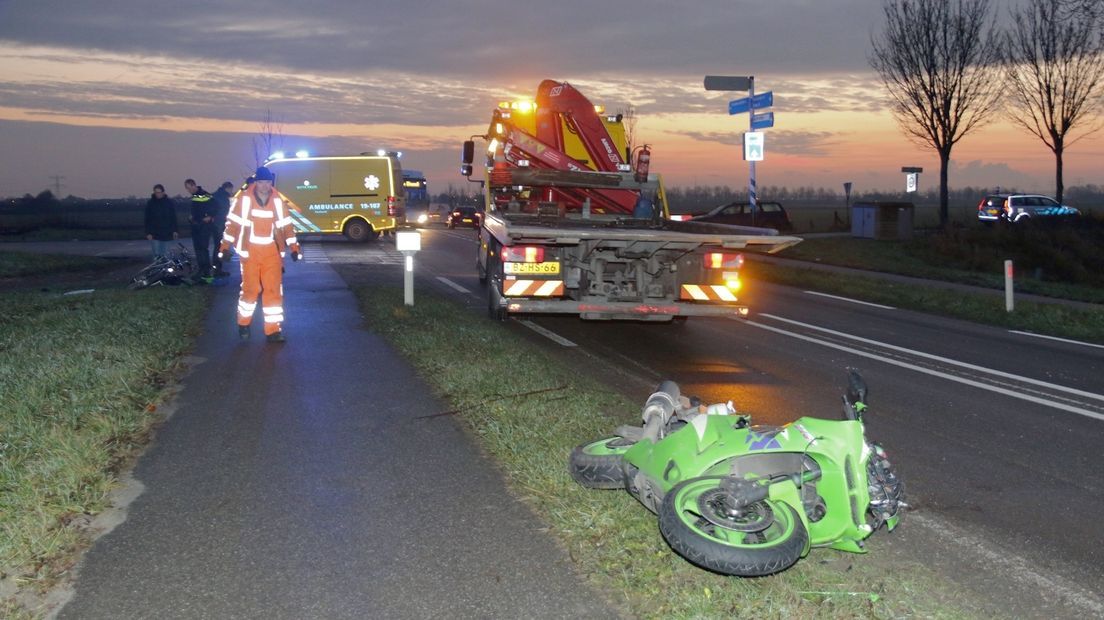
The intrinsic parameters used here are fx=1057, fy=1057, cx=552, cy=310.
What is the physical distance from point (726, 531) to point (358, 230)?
98.8ft

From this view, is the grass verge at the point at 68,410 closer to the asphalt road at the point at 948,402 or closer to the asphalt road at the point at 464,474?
the asphalt road at the point at 464,474

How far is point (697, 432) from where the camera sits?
489cm

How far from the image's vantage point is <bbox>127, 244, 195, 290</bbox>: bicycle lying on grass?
18.2 m

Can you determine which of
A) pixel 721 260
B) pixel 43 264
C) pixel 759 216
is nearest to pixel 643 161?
pixel 721 260

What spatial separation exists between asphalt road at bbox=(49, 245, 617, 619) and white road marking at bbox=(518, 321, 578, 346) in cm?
377

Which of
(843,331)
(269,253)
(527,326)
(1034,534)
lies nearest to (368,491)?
(1034,534)

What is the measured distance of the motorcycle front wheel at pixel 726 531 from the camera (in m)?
4.26

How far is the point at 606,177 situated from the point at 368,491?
9.98m

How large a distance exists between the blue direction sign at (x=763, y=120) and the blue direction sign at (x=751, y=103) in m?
0.33

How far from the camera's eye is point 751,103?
27.0 meters

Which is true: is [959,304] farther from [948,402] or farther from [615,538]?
[615,538]

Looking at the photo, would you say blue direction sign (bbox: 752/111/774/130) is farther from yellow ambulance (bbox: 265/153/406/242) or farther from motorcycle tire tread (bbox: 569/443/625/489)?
motorcycle tire tread (bbox: 569/443/625/489)

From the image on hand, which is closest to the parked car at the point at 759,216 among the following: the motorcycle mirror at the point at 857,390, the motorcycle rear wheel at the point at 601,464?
the motorcycle rear wheel at the point at 601,464

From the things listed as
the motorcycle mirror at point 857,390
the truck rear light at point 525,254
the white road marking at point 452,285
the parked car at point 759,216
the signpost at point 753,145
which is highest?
the signpost at point 753,145
